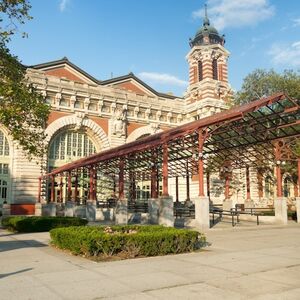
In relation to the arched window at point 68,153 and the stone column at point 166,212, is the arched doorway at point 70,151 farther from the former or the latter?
the stone column at point 166,212

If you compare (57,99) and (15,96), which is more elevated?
(57,99)

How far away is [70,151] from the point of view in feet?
149

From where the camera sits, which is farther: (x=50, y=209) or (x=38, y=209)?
(x=38, y=209)

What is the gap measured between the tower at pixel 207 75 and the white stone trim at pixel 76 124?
14538mm

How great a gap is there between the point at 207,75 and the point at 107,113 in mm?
16438

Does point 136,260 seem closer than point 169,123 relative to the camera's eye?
Yes

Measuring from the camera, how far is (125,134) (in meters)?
49.2

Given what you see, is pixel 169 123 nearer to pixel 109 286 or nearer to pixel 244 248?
pixel 244 248

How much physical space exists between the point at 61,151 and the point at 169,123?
55.6 feet

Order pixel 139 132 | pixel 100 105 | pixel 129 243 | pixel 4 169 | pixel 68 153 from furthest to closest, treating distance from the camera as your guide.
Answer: pixel 139 132 → pixel 100 105 → pixel 68 153 → pixel 4 169 → pixel 129 243

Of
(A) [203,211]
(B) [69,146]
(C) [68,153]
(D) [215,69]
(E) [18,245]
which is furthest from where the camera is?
(D) [215,69]

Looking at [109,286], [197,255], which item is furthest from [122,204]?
[109,286]

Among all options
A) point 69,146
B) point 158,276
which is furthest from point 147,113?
point 158,276

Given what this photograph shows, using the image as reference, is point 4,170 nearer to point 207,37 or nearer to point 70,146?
point 70,146
